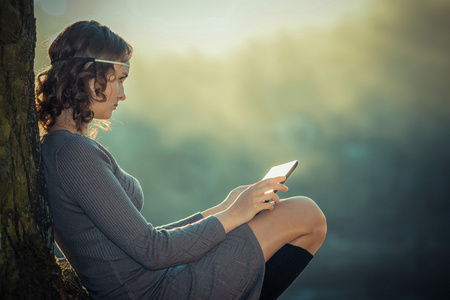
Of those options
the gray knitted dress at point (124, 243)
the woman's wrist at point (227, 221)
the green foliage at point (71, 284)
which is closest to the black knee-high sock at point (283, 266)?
the gray knitted dress at point (124, 243)

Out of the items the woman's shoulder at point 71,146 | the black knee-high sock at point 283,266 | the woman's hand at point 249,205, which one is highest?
the woman's shoulder at point 71,146

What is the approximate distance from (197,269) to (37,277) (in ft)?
2.02

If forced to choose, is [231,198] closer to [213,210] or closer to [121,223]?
[213,210]

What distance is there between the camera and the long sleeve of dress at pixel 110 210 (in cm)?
190

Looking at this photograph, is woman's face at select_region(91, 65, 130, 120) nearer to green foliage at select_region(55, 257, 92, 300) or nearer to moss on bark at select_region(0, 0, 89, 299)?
moss on bark at select_region(0, 0, 89, 299)

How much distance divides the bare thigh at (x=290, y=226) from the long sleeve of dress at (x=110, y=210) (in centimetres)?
28

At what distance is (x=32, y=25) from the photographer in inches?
Answer: 78.4

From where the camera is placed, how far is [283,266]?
2156 mm

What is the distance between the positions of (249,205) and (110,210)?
1.89ft

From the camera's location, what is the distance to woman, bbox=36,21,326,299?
6.29 ft

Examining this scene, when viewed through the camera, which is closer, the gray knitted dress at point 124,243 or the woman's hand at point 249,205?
the gray knitted dress at point 124,243

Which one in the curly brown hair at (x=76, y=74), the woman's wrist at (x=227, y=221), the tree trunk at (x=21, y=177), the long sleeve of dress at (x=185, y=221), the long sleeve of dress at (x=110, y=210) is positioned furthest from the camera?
the long sleeve of dress at (x=185, y=221)

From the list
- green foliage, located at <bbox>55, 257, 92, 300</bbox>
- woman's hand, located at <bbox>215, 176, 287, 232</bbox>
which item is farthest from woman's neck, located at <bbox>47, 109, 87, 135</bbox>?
woman's hand, located at <bbox>215, 176, 287, 232</bbox>

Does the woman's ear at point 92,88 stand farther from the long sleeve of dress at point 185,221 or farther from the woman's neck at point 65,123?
the long sleeve of dress at point 185,221
